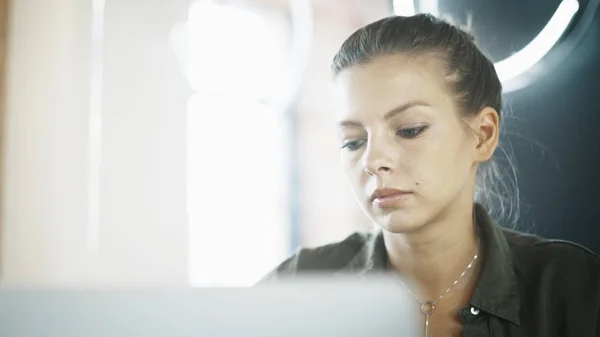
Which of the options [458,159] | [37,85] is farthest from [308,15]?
[37,85]

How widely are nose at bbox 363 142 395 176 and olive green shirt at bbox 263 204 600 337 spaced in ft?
0.35

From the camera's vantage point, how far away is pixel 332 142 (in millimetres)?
838

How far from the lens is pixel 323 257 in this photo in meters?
0.83

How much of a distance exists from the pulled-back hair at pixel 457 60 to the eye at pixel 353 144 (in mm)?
106

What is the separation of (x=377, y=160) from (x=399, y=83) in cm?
11

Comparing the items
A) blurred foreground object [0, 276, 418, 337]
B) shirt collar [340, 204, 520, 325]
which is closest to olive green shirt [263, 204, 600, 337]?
shirt collar [340, 204, 520, 325]

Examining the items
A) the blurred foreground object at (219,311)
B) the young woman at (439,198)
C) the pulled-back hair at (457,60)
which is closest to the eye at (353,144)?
→ the young woman at (439,198)

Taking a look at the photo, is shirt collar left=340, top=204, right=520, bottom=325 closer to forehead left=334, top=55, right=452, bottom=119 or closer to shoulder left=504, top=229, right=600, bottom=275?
shoulder left=504, top=229, right=600, bottom=275

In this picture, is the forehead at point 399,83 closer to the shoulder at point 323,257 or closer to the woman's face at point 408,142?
the woman's face at point 408,142

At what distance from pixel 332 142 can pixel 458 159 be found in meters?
0.18

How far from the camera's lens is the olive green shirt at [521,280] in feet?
2.33

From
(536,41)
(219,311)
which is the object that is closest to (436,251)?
(536,41)

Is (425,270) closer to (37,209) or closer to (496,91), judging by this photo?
(496,91)

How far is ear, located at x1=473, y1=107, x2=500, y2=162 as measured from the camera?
79cm
